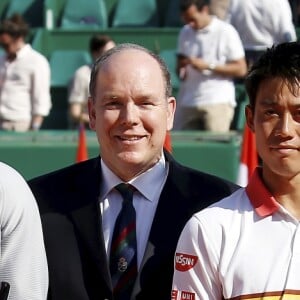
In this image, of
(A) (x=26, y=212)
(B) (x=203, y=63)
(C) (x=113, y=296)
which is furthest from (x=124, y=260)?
(B) (x=203, y=63)

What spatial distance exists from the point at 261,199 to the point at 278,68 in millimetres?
336

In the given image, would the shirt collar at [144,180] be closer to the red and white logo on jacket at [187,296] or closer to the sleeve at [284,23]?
the red and white logo on jacket at [187,296]

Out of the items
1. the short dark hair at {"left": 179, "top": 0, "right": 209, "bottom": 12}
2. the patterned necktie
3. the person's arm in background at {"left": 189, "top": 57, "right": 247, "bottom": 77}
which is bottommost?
the patterned necktie

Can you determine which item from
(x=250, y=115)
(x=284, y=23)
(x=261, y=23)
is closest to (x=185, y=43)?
(x=261, y=23)

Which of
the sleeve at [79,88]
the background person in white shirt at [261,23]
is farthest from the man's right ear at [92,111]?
the sleeve at [79,88]

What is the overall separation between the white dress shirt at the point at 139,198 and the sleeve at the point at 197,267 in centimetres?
44

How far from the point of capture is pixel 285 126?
8.57 ft

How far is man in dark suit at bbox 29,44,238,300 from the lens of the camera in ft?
9.82

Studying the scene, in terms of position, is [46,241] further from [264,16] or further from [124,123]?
[264,16]

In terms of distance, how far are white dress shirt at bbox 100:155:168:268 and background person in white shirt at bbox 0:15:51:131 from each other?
6527 mm

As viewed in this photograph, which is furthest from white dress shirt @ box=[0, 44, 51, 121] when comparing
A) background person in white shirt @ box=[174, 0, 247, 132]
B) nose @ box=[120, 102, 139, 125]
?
nose @ box=[120, 102, 139, 125]

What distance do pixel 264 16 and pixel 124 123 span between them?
7.29 m

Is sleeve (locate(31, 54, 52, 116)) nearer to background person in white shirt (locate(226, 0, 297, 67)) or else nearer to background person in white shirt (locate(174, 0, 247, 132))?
background person in white shirt (locate(174, 0, 247, 132))

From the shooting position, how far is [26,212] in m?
2.76
